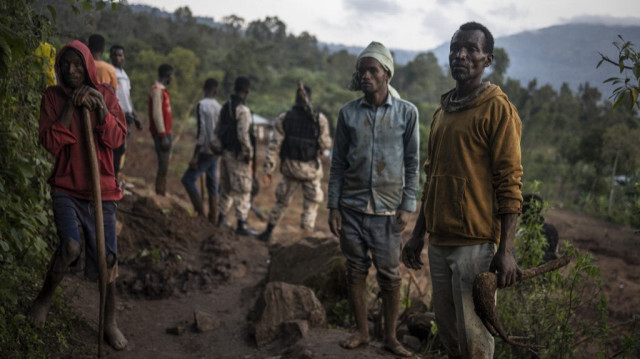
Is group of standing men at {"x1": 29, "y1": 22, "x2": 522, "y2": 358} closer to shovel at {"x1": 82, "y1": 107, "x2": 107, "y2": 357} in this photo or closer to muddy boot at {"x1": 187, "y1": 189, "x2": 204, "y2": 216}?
shovel at {"x1": 82, "y1": 107, "x2": 107, "y2": 357}

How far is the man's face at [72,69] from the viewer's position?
301 centimetres

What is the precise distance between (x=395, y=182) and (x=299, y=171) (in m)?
3.51

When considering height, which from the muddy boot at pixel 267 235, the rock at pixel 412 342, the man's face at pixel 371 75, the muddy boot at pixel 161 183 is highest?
the man's face at pixel 371 75

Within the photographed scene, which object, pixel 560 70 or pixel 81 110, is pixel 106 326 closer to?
pixel 81 110

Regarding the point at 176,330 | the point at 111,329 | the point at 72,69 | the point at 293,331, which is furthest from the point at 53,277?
the point at 293,331

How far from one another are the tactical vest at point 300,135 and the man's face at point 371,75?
3313mm

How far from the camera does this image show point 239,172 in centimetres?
730

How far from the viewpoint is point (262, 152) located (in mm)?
22859

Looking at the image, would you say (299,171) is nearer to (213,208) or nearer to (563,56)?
(213,208)

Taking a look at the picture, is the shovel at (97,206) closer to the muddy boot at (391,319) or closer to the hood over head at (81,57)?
the hood over head at (81,57)

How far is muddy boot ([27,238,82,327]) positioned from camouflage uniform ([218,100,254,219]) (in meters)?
4.17

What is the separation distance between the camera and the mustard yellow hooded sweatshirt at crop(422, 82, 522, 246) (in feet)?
7.22

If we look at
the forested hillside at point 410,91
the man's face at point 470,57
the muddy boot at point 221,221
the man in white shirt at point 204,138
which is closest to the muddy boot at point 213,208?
the muddy boot at point 221,221

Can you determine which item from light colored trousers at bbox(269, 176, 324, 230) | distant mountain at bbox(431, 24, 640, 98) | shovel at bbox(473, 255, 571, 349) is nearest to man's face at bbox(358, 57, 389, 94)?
shovel at bbox(473, 255, 571, 349)
